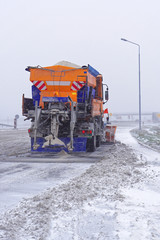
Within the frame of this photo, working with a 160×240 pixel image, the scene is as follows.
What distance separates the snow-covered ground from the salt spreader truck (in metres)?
2.88

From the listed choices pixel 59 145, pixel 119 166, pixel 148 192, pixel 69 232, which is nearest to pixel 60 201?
pixel 69 232

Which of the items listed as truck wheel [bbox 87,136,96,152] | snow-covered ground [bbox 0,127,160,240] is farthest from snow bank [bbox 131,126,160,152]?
snow-covered ground [bbox 0,127,160,240]

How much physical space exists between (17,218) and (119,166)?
16.2 ft

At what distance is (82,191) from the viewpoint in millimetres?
5773

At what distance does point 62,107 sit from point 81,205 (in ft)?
20.8

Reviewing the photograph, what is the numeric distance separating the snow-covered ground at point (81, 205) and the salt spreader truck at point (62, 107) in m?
2.88

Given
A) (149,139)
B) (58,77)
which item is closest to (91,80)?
(58,77)

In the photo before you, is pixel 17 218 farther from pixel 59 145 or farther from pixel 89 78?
pixel 89 78

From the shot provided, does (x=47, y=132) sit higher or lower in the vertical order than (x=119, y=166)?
higher

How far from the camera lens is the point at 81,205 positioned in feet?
16.1

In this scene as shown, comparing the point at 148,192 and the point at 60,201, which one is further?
the point at 148,192

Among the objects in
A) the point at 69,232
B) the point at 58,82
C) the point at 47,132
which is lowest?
the point at 69,232

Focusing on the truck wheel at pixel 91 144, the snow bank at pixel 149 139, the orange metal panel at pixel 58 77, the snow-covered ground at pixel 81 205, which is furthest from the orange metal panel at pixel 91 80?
the snow-covered ground at pixel 81 205

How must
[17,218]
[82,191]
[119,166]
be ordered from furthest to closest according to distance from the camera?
[119,166]
[82,191]
[17,218]
